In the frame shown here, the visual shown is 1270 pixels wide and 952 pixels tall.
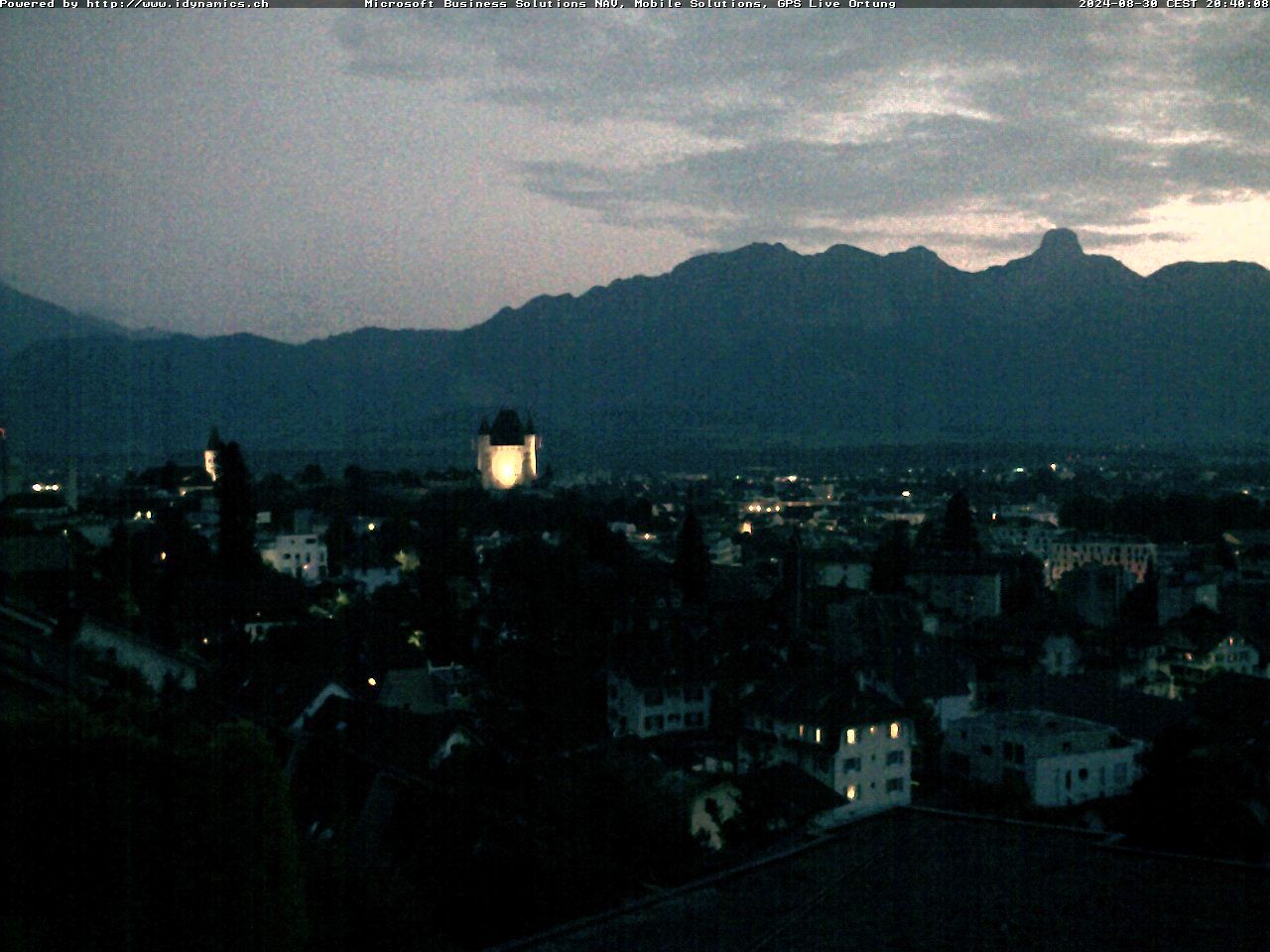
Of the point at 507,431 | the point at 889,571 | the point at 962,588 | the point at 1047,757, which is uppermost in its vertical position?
the point at 507,431

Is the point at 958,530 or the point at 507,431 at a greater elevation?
the point at 507,431

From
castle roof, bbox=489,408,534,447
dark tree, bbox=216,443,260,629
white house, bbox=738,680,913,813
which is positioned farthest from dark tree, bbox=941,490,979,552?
castle roof, bbox=489,408,534,447

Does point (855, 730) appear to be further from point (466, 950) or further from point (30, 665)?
point (30, 665)

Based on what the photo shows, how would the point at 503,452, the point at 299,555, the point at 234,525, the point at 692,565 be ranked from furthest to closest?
the point at 503,452 → the point at 299,555 → the point at 692,565 → the point at 234,525

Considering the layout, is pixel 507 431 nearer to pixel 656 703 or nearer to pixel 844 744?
pixel 656 703

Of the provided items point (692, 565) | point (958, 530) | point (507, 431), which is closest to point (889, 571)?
point (692, 565)

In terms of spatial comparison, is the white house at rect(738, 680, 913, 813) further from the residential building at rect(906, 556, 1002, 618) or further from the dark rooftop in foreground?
the residential building at rect(906, 556, 1002, 618)

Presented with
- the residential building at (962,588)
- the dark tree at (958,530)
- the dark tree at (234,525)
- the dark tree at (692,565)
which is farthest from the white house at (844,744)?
the dark tree at (958,530)
